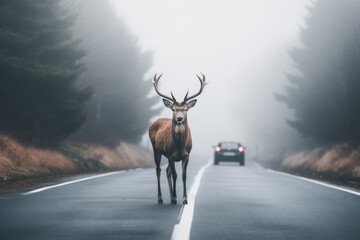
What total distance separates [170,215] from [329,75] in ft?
84.0

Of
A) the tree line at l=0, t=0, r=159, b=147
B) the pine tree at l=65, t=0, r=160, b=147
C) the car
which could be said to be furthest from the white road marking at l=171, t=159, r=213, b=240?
→ the car

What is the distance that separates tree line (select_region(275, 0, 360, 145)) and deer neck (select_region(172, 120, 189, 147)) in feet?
57.8

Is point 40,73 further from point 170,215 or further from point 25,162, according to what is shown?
point 170,215

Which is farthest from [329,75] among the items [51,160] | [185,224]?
[185,224]

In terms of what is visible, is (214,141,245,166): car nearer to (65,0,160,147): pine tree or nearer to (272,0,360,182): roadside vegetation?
(272,0,360,182): roadside vegetation

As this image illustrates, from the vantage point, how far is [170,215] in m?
10.2

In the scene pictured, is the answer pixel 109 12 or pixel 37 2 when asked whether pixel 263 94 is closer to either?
pixel 109 12

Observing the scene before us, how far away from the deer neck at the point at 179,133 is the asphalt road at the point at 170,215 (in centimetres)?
113

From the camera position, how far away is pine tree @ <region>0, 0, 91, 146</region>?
2323cm

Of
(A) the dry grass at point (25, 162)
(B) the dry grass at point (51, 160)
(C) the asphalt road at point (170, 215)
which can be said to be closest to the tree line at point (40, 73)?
(B) the dry grass at point (51, 160)

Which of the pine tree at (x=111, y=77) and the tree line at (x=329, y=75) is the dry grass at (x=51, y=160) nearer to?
the pine tree at (x=111, y=77)

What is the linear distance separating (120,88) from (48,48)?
60.2ft

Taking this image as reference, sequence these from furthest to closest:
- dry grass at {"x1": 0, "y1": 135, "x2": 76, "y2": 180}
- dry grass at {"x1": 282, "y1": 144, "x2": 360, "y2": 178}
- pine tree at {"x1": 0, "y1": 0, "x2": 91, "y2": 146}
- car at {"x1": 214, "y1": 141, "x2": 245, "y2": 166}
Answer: car at {"x1": 214, "y1": 141, "x2": 245, "y2": 166}
dry grass at {"x1": 282, "y1": 144, "x2": 360, "y2": 178}
pine tree at {"x1": 0, "y1": 0, "x2": 91, "y2": 146}
dry grass at {"x1": 0, "y1": 135, "x2": 76, "y2": 180}

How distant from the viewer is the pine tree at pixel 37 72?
915 inches
